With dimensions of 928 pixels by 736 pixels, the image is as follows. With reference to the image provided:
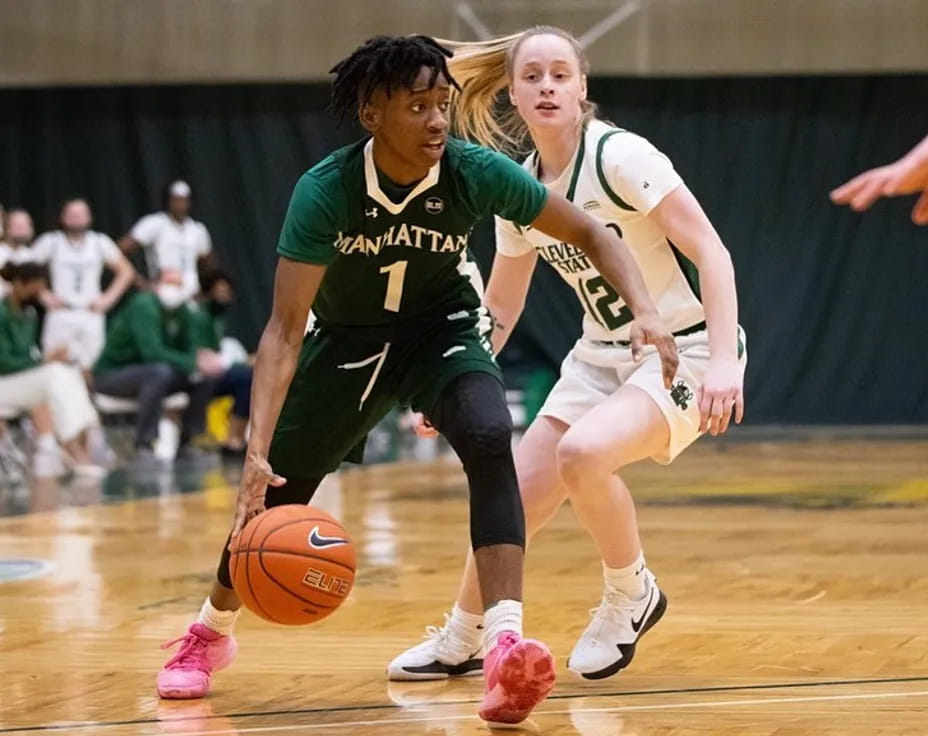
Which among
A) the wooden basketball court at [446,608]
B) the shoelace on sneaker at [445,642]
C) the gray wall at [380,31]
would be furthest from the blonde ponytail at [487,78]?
the gray wall at [380,31]

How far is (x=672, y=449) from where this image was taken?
4781 mm

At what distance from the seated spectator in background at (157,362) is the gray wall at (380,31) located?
4.30 meters

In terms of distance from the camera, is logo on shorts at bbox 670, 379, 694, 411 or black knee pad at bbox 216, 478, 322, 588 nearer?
black knee pad at bbox 216, 478, 322, 588

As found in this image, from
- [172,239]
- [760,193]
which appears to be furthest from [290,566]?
[760,193]

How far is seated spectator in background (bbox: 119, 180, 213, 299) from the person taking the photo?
15.3 m

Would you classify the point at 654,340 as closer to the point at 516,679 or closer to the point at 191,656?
the point at 516,679

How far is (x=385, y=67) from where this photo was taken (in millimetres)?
4242

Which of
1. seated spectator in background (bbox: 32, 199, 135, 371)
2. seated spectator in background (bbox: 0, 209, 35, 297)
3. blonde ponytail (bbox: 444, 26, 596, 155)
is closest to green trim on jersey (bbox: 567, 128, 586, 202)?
blonde ponytail (bbox: 444, 26, 596, 155)

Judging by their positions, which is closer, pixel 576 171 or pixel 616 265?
pixel 616 265

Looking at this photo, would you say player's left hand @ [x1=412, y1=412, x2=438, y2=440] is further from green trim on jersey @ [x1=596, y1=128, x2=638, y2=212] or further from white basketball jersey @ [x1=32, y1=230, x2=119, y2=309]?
white basketball jersey @ [x1=32, y1=230, x2=119, y2=309]

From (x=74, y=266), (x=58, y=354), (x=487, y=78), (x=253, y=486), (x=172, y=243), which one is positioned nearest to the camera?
(x=253, y=486)

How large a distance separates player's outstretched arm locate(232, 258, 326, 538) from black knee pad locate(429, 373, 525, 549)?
0.44m

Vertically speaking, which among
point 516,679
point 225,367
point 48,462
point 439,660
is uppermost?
point 516,679

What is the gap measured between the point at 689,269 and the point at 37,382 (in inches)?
335
